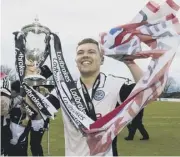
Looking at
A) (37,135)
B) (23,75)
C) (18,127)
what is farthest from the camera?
(37,135)

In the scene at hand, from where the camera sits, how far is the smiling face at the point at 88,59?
4.02 metres

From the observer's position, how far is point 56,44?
423cm

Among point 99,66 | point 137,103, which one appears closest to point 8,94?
point 99,66

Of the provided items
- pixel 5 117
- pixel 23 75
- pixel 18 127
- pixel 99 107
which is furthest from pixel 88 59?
pixel 18 127

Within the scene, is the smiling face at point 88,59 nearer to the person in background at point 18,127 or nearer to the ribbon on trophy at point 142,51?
the ribbon on trophy at point 142,51

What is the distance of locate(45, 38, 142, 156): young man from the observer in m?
3.97

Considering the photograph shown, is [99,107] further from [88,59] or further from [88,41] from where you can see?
[88,41]

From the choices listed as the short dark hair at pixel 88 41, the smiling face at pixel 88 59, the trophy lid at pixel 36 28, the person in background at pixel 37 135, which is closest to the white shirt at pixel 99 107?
the smiling face at pixel 88 59

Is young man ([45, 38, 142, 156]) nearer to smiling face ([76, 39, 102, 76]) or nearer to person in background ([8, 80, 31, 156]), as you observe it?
smiling face ([76, 39, 102, 76])

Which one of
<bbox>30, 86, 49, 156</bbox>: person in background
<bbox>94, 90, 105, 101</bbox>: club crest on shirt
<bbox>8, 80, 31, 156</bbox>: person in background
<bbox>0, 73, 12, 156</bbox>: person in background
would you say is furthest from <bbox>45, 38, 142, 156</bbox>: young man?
<bbox>30, 86, 49, 156</bbox>: person in background

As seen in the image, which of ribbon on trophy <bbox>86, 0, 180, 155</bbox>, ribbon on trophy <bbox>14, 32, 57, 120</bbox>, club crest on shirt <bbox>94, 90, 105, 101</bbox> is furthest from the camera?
ribbon on trophy <bbox>14, 32, 57, 120</bbox>

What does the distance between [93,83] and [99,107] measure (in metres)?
0.22

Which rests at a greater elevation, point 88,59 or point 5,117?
point 88,59

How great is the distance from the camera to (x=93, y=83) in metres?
4.04
